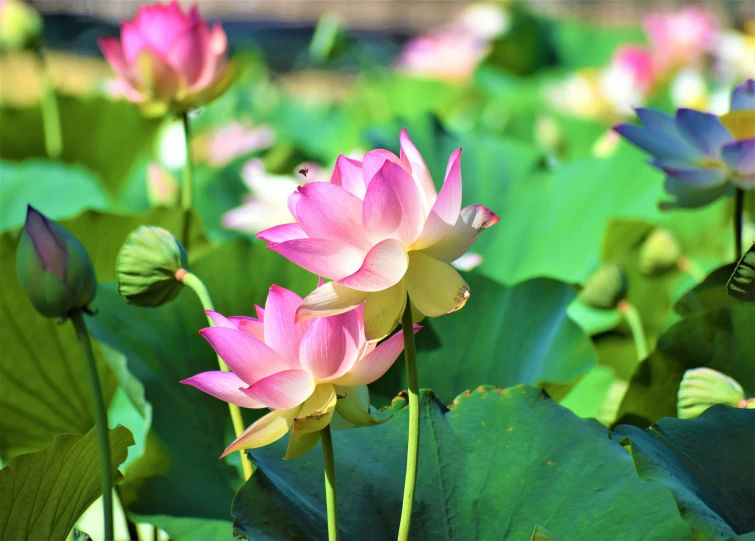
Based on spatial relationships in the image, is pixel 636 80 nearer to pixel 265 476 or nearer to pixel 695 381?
pixel 695 381

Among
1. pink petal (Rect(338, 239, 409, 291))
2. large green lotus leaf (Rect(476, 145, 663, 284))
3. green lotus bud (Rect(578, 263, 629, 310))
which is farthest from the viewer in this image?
large green lotus leaf (Rect(476, 145, 663, 284))

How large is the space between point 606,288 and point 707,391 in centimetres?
21

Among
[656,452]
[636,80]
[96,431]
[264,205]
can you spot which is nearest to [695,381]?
[656,452]

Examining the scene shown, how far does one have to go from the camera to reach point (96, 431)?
426 millimetres

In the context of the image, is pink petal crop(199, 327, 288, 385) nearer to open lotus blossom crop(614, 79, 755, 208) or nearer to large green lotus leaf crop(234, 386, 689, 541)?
large green lotus leaf crop(234, 386, 689, 541)

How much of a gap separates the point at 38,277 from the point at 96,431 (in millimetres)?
85

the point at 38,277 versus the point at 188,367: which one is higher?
the point at 38,277

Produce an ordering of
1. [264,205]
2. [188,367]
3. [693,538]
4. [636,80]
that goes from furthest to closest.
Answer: [636,80] → [264,205] → [188,367] → [693,538]

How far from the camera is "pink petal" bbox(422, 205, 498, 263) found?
36cm

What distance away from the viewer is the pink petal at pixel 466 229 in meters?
0.36

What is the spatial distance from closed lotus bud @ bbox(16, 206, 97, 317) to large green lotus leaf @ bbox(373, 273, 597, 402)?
270 millimetres

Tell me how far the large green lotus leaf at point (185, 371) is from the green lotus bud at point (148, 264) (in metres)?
0.09

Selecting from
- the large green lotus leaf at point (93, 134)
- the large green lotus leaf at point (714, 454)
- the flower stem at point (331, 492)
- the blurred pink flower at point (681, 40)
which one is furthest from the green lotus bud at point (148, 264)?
the blurred pink flower at point (681, 40)

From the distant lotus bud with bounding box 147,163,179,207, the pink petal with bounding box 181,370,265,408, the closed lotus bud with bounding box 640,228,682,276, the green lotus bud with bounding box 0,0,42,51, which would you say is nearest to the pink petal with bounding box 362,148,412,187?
the pink petal with bounding box 181,370,265,408
